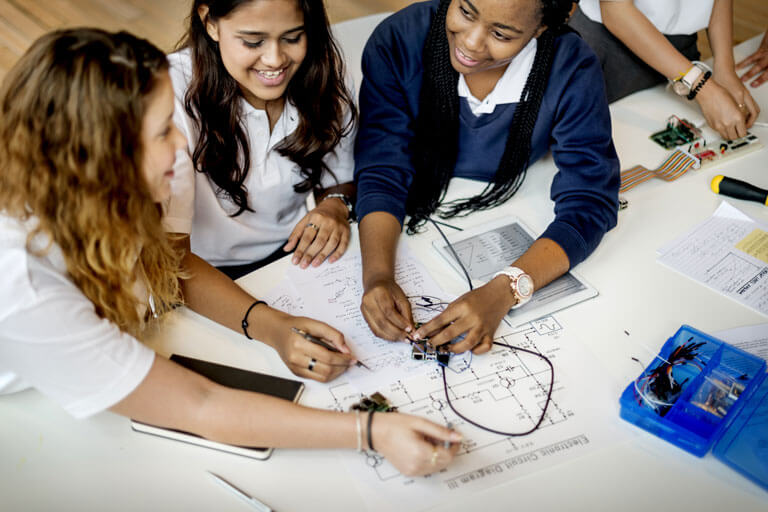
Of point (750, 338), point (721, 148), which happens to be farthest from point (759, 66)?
point (750, 338)

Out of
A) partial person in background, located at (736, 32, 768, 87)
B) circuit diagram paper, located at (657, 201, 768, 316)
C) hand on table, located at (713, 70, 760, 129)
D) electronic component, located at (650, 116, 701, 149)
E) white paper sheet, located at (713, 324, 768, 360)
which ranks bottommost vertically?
white paper sheet, located at (713, 324, 768, 360)

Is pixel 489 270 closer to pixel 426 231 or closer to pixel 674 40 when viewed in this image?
pixel 426 231

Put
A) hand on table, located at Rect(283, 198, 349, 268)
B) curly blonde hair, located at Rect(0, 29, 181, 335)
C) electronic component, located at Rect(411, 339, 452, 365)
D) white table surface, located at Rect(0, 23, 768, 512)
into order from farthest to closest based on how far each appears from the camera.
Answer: hand on table, located at Rect(283, 198, 349, 268) → electronic component, located at Rect(411, 339, 452, 365) → white table surface, located at Rect(0, 23, 768, 512) → curly blonde hair, located at Rect(0, 29, 181, 335)

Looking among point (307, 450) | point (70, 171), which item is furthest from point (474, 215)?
point (70, 171)

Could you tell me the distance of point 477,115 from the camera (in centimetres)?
147

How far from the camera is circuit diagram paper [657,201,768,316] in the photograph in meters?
1.30

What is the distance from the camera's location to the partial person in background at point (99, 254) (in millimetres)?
823

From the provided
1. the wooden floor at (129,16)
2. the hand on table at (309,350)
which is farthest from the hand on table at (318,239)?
the wooden floor at (129,16)

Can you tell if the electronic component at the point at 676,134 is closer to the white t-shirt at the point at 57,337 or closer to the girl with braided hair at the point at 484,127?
the girl with braided hair at the point at 484,127

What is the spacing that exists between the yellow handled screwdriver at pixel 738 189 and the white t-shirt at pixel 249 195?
93 cm

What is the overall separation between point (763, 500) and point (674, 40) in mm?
1460

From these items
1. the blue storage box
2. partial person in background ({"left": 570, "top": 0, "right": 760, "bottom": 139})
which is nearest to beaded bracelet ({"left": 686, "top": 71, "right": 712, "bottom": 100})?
partial person in background ({"left": 570, "top": 0, "right": 760, "bottom": 139})

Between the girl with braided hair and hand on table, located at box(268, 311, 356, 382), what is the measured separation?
13 cm

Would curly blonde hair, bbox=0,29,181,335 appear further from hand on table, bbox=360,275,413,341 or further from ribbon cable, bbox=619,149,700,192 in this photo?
ribbon cable, bbox=619,149,700,192
